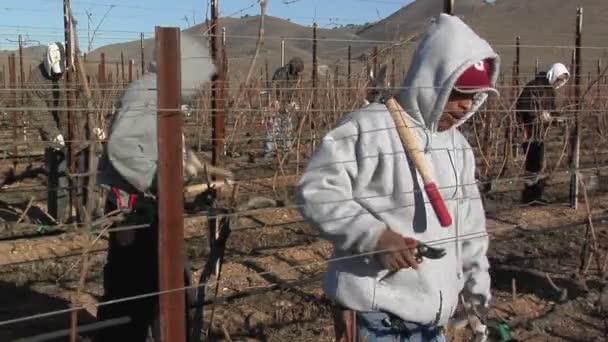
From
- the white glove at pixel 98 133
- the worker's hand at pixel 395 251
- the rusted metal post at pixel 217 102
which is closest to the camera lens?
the worker's hand at pixel 395 251

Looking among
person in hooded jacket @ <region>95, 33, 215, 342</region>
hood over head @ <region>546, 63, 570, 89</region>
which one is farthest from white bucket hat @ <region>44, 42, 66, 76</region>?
hood over head @ <region>546, 63, 570, 89</region>

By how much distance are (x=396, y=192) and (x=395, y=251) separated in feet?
0.64

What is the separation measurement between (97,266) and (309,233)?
5.90 feet

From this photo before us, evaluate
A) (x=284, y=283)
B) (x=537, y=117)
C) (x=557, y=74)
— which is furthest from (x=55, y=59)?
(x=557, y=74)

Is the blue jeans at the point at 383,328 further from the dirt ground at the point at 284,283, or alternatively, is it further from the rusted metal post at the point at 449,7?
the rusted metal post at the point at 449,7

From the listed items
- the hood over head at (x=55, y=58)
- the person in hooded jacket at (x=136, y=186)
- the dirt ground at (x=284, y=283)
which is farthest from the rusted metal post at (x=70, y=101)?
the person in hooded jacket at (x=136, y=186)

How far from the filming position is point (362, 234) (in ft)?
7.08

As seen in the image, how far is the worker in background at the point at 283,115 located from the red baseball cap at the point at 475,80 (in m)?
4.86

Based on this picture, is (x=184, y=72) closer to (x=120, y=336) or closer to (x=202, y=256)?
(x=120, y=336)

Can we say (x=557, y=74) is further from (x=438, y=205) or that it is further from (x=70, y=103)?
(x=438, y=205)

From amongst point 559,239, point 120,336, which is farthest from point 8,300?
point 559,239

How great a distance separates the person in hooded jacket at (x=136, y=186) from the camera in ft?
9.90

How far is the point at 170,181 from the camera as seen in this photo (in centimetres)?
219

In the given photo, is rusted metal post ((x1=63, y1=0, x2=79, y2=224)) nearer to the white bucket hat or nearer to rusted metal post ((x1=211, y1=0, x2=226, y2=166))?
the white bucket hat
